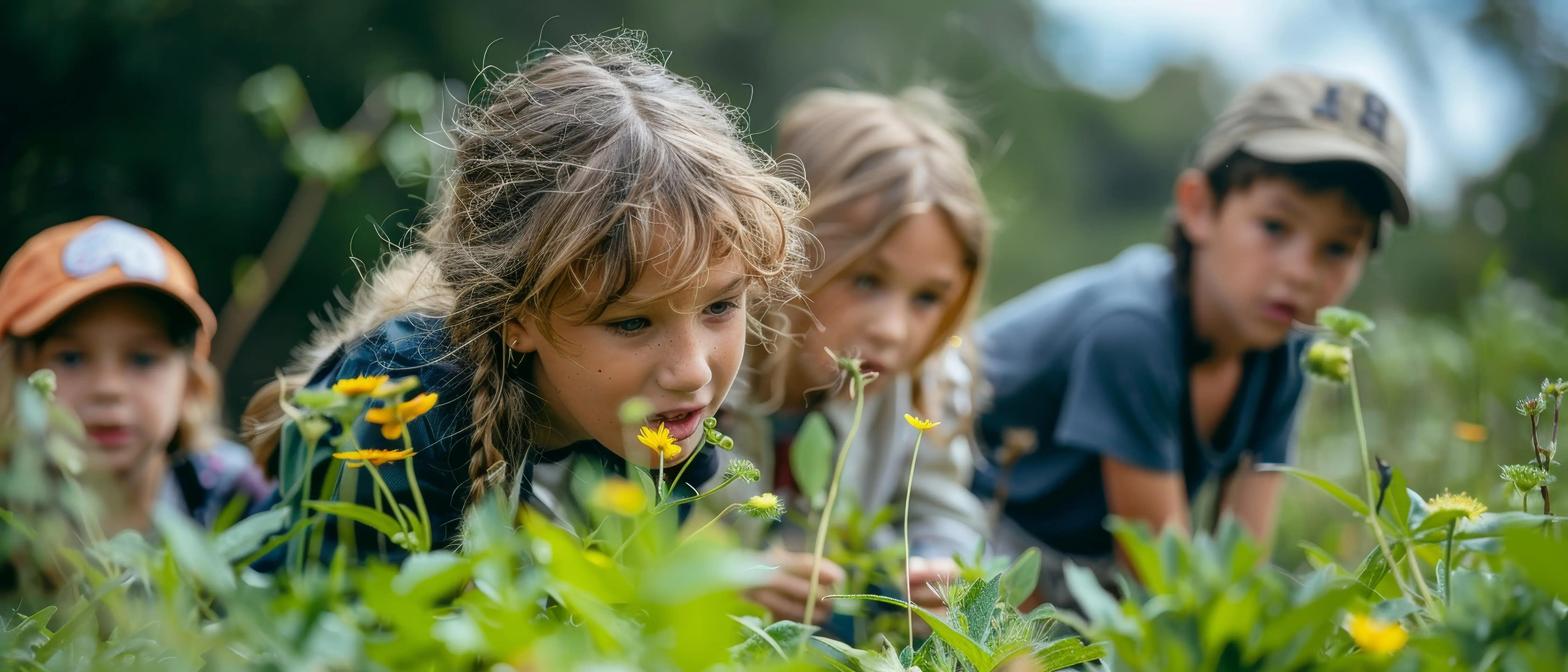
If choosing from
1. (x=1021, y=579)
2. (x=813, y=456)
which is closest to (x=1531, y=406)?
(x=1021, y=579)

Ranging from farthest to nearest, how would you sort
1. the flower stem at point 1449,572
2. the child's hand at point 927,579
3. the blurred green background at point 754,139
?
the blurred green background at point 754,139 < the child's hand at point 927,579 < the flower stem at point 1449,572

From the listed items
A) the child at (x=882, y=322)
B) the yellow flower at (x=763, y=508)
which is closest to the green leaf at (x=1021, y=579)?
the yellow flower at (x=763, y=508)

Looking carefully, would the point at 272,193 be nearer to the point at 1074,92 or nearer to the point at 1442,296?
the point at 1074,92

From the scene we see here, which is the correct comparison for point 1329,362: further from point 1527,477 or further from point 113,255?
point 113,255

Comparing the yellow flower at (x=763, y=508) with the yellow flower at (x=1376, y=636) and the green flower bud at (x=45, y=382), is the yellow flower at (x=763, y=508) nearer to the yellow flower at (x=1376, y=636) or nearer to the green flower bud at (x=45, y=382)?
the yellow flower at (x=1376, y=636)

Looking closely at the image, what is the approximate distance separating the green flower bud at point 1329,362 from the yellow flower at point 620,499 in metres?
0.50

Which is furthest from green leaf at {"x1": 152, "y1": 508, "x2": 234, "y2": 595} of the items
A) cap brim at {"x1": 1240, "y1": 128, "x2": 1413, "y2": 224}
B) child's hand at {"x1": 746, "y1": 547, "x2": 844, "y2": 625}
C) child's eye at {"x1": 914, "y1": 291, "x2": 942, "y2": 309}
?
cap brim at {"x1": 1240, "y1": 128, "x2": 1413, "y2": 224}

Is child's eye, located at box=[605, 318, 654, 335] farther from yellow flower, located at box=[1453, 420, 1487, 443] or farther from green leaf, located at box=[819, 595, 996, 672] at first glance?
yellow flower, located at box=[1453, 420, 1487, 443]

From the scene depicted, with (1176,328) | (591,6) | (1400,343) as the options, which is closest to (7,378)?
(1176,328)

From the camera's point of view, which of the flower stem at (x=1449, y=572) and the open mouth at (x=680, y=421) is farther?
the open mouth at (x=680, y=421)

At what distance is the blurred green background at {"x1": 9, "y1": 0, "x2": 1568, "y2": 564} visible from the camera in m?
1.88

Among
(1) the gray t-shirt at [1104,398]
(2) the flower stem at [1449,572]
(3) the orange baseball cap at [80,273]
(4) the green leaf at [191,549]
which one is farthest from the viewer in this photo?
(1) the gray t-shirt at [1104,398]

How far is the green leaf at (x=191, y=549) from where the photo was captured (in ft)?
1.45

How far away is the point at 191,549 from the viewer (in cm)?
46
